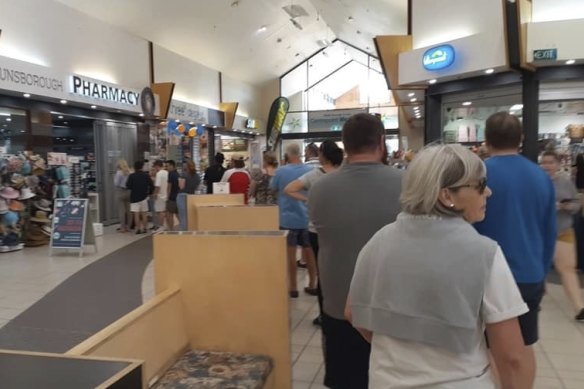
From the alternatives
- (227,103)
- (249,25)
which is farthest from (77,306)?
(227,103)

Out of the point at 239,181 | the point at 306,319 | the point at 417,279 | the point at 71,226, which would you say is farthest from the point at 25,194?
the point at 417,279

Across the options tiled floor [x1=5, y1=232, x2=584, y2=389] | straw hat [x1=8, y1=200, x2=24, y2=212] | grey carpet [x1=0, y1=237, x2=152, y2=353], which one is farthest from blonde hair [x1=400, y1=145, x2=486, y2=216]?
straw hat [x1=8, y1=200, x2=24, y2=212]

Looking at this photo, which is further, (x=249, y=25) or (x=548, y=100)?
(x=249, y=25)

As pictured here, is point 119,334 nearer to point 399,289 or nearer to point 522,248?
point 399,289

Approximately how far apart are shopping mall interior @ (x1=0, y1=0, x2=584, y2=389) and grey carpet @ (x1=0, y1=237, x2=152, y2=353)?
29 millimetres

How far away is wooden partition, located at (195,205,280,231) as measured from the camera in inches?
170

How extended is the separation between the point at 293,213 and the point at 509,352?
3393 millimetres

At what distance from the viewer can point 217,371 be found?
7.36 ft

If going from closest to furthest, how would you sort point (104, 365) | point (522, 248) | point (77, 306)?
point (104, 365) → point (522, 248) → point (77, 306)

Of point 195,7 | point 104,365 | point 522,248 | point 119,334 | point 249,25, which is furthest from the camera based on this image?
point 249,25

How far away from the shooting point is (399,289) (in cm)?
116

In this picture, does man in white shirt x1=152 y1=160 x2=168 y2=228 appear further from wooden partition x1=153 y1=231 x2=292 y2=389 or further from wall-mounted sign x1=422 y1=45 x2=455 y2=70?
wooden partition x1=153 y1=231 x2=292 y2=389

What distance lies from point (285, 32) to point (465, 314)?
15859mm

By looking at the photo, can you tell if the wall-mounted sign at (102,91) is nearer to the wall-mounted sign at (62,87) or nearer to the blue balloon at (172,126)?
the wall-mounted sign at (62,87)
